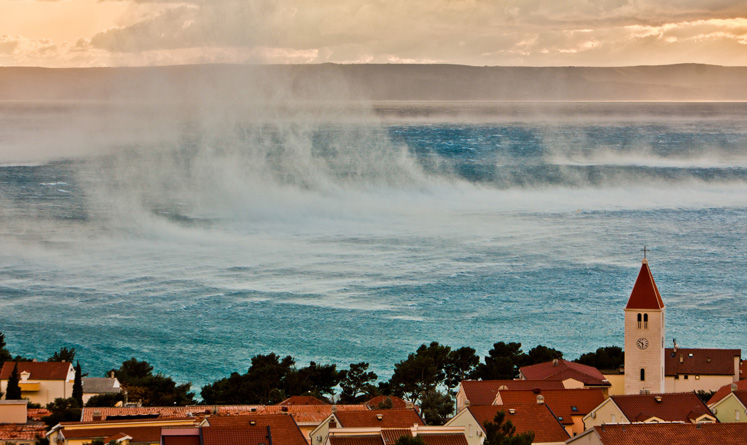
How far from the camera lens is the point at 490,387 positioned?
4928cm

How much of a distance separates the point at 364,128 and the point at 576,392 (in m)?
146

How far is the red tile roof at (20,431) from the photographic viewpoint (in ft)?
136

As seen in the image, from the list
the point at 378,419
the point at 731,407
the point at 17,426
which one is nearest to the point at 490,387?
the point at 731,407

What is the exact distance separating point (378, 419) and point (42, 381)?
22.7 metres

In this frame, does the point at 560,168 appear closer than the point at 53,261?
No

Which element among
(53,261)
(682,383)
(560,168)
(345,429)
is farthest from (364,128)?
A: (345,429)

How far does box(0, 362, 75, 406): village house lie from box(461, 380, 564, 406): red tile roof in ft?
58.0

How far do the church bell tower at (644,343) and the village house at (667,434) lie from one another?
16971 mm

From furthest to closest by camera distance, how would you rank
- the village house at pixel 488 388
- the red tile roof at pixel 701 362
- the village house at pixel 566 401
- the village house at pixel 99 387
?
the red tile roof at pixel 701 362, the village house at pixel 99 387, the village house at pixel 488 388, the village house at pixel 566 401

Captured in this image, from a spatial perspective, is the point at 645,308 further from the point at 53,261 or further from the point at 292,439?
the point at 53,261

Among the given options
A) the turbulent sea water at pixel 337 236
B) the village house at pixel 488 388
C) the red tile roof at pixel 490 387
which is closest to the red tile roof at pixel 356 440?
the village house at pixel 488 388

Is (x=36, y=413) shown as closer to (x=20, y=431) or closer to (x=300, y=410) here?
(x=20, y=431)

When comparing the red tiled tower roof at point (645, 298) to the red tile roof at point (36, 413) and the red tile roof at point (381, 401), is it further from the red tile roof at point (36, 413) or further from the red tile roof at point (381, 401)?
the red tile roof at point (36, 413)

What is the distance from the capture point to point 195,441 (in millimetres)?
33281
